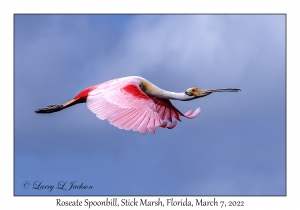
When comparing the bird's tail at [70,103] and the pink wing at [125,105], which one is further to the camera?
the bird's tail at [70,103]

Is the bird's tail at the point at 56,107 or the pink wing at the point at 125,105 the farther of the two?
the bird's tail at the point at 56,107

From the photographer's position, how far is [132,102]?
520 centimetres

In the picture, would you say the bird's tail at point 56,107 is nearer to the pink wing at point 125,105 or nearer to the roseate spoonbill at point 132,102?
the roseate spoonbill at point 132,102

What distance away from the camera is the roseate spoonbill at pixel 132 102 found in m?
4.98

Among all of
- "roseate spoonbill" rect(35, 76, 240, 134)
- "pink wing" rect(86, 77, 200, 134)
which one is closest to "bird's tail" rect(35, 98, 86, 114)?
"roseate spoonbill" rect(35, 76, 240, 134)

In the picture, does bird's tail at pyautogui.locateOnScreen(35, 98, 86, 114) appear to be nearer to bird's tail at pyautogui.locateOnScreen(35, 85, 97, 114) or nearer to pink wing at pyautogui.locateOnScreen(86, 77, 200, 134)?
bird's tail at pyautogui.locateOnScreen(35, 85, 97, 114)

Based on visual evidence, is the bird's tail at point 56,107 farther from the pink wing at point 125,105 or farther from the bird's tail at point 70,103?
the pink wing at point 125,105

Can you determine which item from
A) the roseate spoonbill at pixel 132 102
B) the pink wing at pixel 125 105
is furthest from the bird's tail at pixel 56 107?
the pink wing at pixel 125 105

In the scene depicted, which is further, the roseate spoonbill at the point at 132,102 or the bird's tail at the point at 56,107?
the bird's tail at the point at 56,107

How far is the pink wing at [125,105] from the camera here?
4.94 meters

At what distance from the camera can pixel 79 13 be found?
19.3 feet
